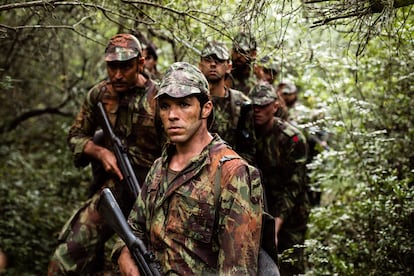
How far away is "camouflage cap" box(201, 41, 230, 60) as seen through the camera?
5.31 meters

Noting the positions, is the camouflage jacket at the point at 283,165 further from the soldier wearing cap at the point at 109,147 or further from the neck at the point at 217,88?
the soldier wearing cap at the point at 109,147

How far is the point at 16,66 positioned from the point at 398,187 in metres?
6.14

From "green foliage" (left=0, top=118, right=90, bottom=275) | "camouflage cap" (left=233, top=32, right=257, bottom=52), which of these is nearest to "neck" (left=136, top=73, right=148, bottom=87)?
"camouflage cap" (left=233, top=32, right=257, bottom=52)

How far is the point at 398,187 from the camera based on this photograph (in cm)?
484

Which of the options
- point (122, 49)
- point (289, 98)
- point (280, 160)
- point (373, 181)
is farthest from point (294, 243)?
point (289, 98)

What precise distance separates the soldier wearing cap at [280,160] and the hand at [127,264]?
2560 mm

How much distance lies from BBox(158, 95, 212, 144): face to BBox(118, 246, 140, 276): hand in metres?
0.70

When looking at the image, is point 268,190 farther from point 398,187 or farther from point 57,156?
point 57,156

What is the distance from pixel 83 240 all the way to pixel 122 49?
Result: 5.18 ft

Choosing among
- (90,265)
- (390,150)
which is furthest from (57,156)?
(390,150)

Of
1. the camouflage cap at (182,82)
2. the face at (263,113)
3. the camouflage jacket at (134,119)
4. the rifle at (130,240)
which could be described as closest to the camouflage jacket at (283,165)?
the face at (263,113)

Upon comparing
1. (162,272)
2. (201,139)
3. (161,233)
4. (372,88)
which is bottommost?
(162,272)

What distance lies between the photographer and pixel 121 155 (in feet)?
16.0

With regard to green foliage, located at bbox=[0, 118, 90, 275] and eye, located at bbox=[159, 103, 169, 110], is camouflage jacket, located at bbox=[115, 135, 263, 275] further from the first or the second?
green foliage, located at bbox=[0, 118, 90, 275]
